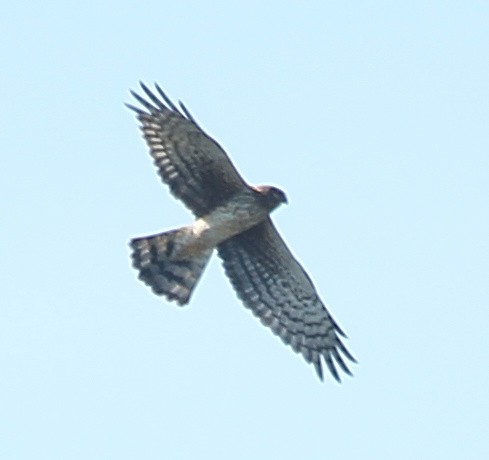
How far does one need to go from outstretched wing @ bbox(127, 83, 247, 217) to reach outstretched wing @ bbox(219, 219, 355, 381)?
0.71 metres

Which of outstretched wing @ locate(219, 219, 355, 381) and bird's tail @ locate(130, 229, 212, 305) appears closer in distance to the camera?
bird's tail @ locate(130, 229, 212, 305)

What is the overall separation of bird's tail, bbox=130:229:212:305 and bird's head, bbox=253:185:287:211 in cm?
70

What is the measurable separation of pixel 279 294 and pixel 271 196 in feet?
3.76

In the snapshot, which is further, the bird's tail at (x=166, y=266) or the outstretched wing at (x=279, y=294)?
the outstretched wing at (x=279, y=294)

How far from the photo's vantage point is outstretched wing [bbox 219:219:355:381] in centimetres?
2181

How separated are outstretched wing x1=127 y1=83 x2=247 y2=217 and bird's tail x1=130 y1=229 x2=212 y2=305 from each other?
392mm

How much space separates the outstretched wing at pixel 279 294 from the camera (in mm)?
21812

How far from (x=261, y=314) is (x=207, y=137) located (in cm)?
182

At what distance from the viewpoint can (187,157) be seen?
21266 millimetres

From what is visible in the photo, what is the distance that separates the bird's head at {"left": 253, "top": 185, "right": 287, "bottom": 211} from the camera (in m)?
21.3

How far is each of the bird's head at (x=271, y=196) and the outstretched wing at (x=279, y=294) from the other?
0.47m

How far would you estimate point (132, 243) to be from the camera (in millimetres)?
21266

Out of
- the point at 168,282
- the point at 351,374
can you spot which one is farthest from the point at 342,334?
the point at 168,282

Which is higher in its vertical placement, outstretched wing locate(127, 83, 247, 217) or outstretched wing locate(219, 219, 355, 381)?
outstretched wing locate(127, 83, 247, 217)
